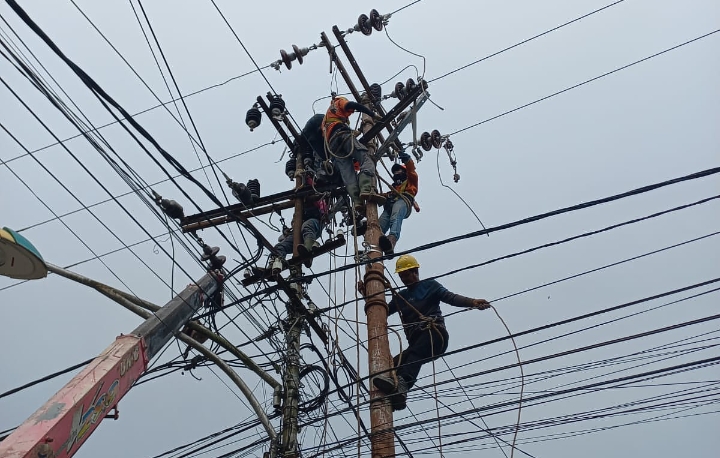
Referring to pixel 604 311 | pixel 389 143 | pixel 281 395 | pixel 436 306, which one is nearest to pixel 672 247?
pixel 604 311

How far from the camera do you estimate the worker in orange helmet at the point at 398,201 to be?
6470 mm

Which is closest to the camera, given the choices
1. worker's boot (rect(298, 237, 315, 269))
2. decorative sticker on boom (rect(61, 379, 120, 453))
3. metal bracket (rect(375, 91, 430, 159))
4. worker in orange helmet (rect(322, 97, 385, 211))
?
decorative sticker on boom (rect(61, 379, 120, 453))

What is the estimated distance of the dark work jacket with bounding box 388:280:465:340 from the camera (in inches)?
238

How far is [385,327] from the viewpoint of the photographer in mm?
5250

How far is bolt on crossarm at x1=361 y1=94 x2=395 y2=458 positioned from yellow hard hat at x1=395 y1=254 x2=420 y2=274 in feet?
2.28

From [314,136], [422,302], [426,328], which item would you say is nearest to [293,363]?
[422,302]

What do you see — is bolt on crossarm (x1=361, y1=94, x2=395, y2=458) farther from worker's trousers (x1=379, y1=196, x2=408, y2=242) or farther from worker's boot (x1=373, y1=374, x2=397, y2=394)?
worker's trousers (x1=379, y1=196, x2=408, y2=242)

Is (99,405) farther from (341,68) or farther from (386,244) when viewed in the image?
(341,68)

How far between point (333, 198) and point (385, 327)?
3585 millimetres

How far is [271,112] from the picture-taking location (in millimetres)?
8445

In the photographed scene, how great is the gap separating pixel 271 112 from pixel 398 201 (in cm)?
258

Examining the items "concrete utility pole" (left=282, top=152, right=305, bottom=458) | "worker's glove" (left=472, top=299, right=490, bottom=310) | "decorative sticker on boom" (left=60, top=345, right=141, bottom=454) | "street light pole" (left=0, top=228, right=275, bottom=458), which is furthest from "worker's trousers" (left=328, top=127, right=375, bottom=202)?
"decorative sticker on boom" (left=60, top=345, right=141, bottom=454)

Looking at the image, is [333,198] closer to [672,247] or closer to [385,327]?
[385,327]

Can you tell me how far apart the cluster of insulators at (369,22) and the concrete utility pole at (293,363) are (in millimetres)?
2614
